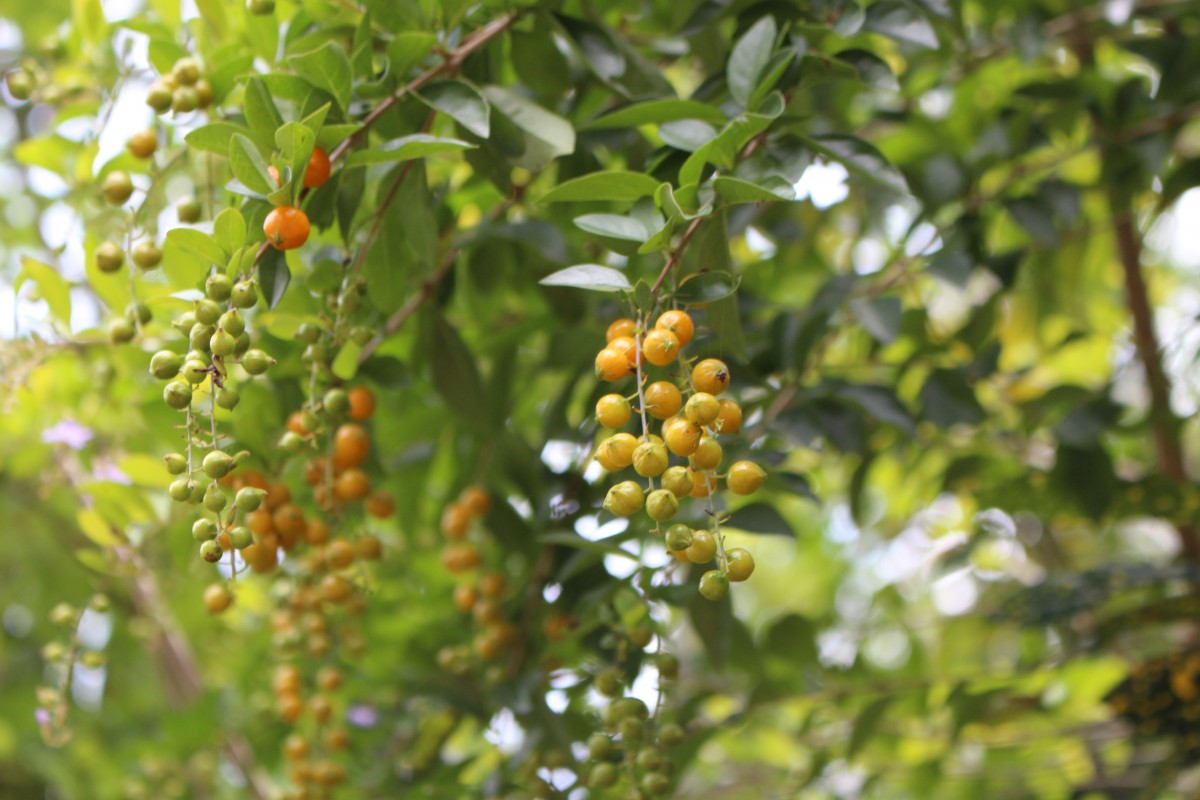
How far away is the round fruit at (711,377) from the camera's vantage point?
67 centimetres

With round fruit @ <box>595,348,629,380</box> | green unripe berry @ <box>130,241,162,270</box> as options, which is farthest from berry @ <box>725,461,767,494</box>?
green unripe berry @ <box>130,241,162,270</box>

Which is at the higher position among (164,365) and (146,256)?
(146,256)

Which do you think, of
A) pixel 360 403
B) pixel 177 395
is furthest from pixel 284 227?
pixel 360 403

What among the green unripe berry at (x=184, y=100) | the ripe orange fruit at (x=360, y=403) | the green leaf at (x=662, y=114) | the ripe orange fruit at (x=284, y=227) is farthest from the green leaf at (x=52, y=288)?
the green leaf at (x=662, y=114)

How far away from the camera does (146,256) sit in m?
0.92

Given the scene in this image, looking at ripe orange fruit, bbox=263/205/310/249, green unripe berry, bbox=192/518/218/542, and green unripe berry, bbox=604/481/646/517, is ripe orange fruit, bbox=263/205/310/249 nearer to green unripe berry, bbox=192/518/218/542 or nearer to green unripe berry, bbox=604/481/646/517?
green unripe berry, bbox=192/518/218/542

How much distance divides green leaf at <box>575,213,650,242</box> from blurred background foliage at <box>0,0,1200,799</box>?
0.08ft

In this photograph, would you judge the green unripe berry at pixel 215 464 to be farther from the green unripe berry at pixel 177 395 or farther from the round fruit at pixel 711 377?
the round fruit at pixel 711 377

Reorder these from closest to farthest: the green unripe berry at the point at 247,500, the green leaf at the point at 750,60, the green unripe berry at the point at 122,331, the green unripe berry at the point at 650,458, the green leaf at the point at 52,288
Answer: the green unripe berry at the point at 650,458 < the green unripe berry at the point at 247,500 < the green leaf at the point at 750,60 < the green unripe berry at the point at 122,331 < the green leaf at the point at 52,288

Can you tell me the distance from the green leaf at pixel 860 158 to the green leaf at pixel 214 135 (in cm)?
45

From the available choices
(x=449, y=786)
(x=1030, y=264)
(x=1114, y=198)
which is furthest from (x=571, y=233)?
(x=1030, y=264)

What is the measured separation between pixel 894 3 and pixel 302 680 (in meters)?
1.05

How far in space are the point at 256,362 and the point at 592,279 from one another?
258 mm

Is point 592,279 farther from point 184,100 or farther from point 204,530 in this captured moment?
point 184,100
